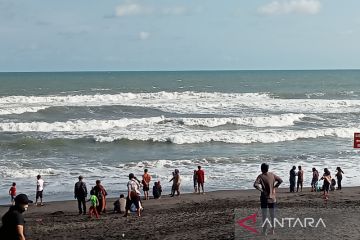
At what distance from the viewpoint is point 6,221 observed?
255 inches

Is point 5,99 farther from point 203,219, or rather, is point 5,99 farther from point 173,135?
point 203,219

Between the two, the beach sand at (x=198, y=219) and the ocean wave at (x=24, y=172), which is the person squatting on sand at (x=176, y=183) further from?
the ocean wave at (x=24, y=172)

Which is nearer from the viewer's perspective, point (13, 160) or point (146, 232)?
point (146, 232)

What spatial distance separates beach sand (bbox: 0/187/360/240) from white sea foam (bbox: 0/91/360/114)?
29.9 m

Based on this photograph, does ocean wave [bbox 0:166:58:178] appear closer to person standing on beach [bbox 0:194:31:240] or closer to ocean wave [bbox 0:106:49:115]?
person standing on beach [bbox 0:194:31:240]

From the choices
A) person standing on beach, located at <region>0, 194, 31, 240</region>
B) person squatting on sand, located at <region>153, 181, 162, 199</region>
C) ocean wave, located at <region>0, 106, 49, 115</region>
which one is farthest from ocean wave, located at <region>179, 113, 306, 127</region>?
person standing on beach, located at <region>0, 194, 31, 240</region>

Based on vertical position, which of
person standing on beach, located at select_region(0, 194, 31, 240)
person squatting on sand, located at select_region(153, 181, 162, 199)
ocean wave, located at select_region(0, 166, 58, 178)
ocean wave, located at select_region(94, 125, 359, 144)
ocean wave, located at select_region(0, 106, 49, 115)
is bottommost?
person squatting on sand, located at select_region(153, 181, 162, 199)

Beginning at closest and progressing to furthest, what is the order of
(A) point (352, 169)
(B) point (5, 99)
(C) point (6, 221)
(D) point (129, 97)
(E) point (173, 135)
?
1. (C) point (6, 221)
2. (A) point (352, 169)
3. (E) point (173, 135)
4. (B) point (5, 99)
5. (D) point (129, 97)

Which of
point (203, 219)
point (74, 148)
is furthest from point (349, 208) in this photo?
point (74, 148)

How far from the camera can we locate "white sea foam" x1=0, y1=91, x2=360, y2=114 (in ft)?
163

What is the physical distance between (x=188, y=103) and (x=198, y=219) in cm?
4285

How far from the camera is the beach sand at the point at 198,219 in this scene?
10.4 metres

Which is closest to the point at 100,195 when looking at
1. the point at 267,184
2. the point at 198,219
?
the point at 198,219

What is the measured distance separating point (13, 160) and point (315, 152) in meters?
14.9
